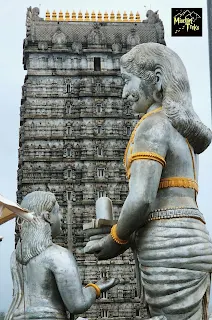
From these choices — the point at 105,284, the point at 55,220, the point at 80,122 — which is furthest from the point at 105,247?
the point at 80,122

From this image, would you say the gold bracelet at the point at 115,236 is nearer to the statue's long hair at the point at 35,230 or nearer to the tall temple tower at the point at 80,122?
the statue's long hair at the point at 35,230

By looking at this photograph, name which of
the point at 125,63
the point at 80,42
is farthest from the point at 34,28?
the point at 125,63

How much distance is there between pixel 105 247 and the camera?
425 centimetres

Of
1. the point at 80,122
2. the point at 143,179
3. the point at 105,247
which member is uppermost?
the point at 80,122

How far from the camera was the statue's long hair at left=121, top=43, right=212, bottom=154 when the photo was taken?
14.0 feet

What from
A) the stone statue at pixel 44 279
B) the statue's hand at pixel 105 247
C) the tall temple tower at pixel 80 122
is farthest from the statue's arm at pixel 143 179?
the tall temple tower at pixel 80 122

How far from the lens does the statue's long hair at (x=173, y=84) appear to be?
14.0 ft

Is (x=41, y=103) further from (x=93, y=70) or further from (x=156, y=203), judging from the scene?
(x=156, y=203)

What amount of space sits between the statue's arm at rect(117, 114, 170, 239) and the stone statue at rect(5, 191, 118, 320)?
441 mm

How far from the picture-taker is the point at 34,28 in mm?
44781

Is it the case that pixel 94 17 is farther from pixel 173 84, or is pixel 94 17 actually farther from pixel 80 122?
pixel 173 84

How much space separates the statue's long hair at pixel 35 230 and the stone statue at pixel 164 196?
33 centimetres

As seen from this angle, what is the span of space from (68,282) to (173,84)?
153 cm

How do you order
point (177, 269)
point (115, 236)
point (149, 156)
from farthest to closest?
point (115, 236) < point (149, 156) < point (177, 269)
